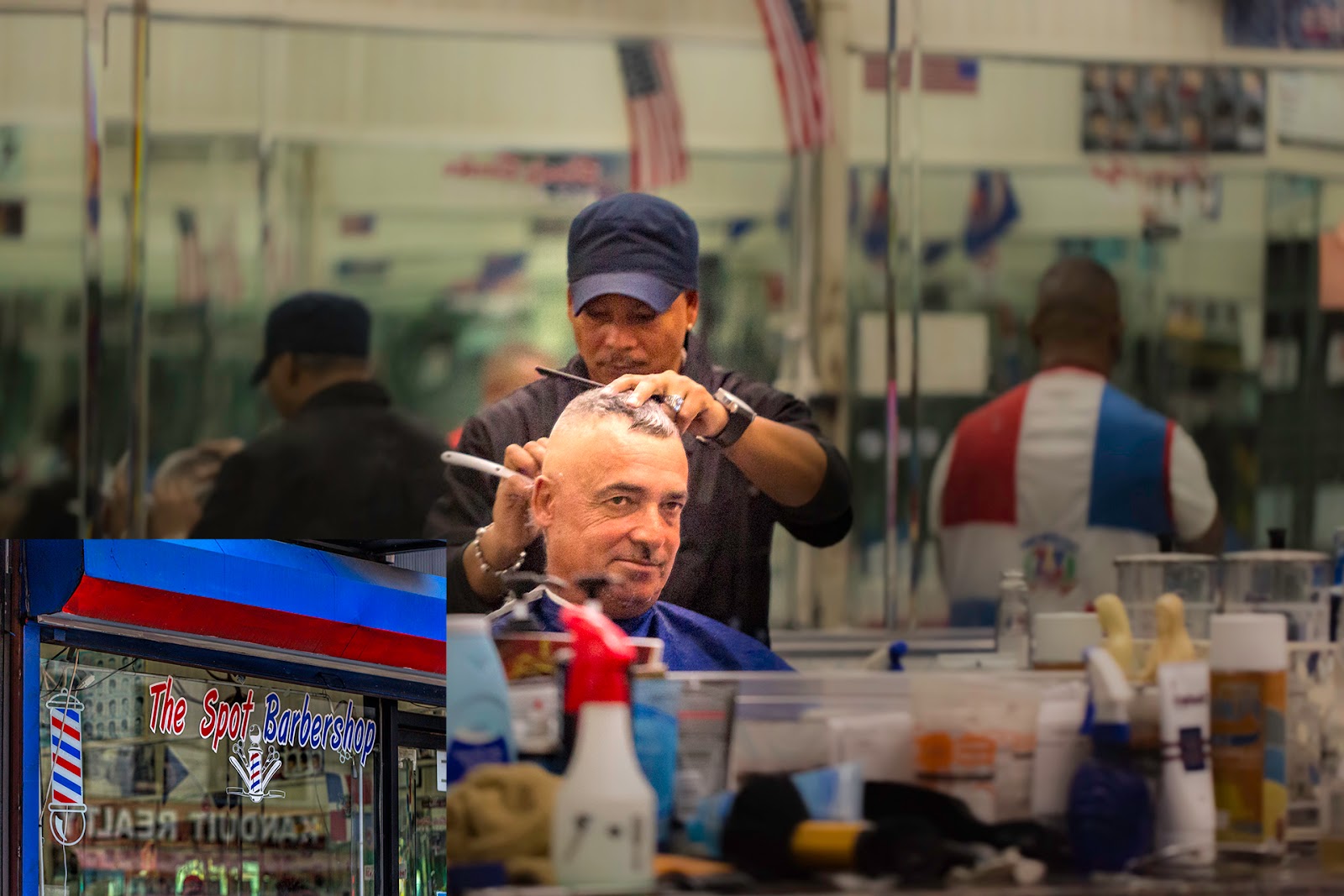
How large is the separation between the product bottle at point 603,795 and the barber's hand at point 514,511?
0.79 ft

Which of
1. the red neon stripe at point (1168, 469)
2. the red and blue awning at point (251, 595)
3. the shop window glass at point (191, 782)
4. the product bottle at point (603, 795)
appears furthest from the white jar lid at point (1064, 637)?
the shop window glass at point (191, 782)

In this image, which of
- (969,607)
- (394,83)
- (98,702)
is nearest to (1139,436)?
(969,607)

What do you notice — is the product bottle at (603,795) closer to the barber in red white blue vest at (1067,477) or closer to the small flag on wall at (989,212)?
the barber in red white blue vest at (1067,477)

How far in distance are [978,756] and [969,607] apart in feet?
0.91

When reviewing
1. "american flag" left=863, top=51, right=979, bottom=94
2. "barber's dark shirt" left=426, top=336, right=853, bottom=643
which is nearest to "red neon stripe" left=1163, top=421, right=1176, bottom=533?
"barber's dark shirt" left=426, top=336, right=853, bottom=643

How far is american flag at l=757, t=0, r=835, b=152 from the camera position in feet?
8.15

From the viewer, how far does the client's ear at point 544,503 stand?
2.39m

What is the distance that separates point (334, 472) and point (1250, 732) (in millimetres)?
1702

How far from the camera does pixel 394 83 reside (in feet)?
Answer: 8.04

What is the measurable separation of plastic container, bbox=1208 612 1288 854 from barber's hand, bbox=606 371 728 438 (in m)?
0.98

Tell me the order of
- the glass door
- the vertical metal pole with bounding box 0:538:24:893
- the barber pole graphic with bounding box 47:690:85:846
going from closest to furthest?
the vertical metal pole with bounding box 0:538:24:893
the barber pole graphic with bounding box 47:690:85:846
the glass door

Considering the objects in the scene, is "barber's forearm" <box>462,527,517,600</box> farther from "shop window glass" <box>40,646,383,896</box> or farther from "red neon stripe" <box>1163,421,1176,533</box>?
"shop window glass" <box>40,646,383,896</box>

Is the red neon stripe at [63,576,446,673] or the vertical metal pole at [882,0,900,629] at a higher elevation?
the vertical metal pole at [882,0,900,629]

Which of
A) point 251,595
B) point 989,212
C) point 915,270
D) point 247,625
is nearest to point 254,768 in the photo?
point 247,625
